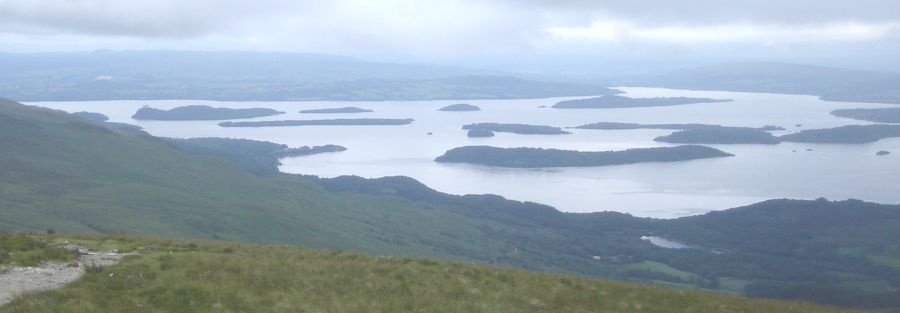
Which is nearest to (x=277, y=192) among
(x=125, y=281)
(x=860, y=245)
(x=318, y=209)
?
(x=318, y=209)

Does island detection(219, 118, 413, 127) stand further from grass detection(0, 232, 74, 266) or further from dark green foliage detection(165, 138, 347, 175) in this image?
grass detection(0, 232, 74, 266)

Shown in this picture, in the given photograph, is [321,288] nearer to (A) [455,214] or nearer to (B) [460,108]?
(A) [455,214]

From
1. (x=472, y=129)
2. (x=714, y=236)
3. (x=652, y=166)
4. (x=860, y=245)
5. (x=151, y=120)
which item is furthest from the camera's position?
(x=151, y=120)

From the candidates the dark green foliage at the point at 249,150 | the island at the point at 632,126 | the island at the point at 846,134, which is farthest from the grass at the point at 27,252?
the island at the point at 632,126

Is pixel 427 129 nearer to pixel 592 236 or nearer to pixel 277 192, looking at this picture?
pixel 277 192

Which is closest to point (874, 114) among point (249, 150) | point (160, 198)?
point (249, 150)

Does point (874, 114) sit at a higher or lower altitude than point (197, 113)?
higher

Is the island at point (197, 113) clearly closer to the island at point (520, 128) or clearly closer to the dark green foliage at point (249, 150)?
the dark green foliage at point (249, 150)
